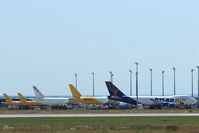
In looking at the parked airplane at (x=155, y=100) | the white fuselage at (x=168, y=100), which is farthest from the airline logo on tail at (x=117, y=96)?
the white fuselage at (x=168, y=100)

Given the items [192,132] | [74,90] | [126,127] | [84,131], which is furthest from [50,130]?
[74,90]

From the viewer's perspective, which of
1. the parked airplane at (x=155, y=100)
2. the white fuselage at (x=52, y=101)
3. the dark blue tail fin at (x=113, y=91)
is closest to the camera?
the parked airplane at (x=155, y=100)

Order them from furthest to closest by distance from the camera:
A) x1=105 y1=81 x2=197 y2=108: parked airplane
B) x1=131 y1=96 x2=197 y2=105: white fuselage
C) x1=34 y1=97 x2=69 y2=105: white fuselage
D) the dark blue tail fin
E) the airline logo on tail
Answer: x1=34 y1=97 x2=69 y2=105: white fuselage
the dark blue tail fin
the airline logo on tail
x1=131 y1=96 x2=197 y2=105: white fuselage
x1=105 y1=81 x2=197 y2=108: parked airplane

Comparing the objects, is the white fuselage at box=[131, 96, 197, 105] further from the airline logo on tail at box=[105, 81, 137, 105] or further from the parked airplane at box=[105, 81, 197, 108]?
the airline logo on tail at box=[105, 81, 137, 105]

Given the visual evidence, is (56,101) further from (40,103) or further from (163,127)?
(163,127)

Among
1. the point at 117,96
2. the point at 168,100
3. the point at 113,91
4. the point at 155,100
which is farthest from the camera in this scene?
the point at 113,91

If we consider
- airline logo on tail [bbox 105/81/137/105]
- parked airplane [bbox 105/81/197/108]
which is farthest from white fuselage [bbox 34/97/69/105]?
parked airplane [bbox 105/81/197/108]

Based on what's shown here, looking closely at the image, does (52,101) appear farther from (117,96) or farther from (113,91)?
(117,96)

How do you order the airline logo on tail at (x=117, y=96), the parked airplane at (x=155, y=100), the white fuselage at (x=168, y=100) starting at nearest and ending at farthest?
the parked airplane at (x=155, y=100) < the white fuselage at (x=168, y=100) < the airline logo on tail at (x=117, y=96)

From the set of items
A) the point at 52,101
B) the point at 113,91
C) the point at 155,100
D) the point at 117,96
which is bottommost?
the point at 52,101

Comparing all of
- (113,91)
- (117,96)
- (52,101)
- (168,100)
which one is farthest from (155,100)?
(52,101)

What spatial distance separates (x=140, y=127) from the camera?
5291 centimetres

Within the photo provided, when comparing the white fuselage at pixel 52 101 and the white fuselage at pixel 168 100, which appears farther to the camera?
the white fuselage at pixel 52 101

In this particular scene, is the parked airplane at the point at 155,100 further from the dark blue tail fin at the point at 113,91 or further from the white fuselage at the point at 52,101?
the white fuselage at the point at 52,101
